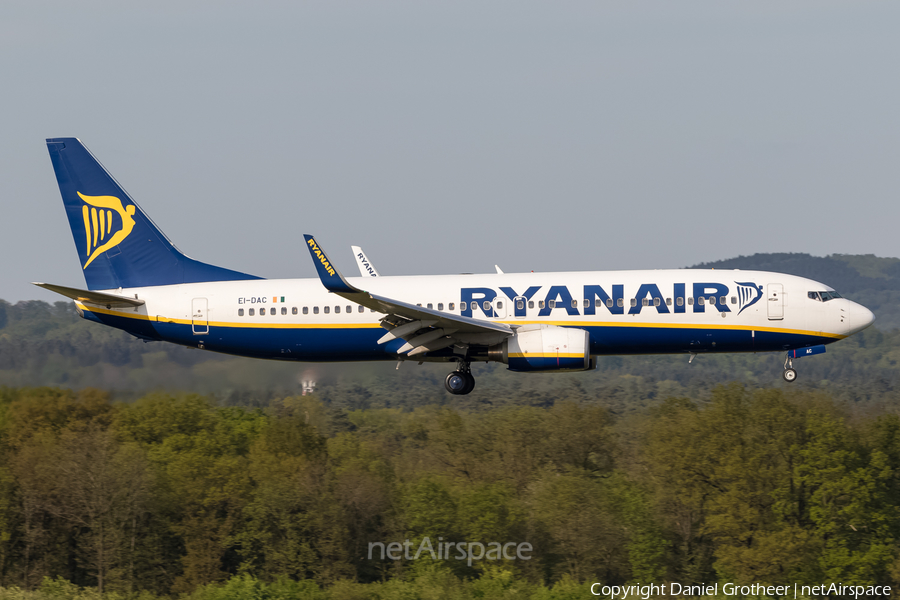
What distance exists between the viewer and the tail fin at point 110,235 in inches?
1503

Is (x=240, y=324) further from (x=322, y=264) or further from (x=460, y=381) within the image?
(x=460, y=381)

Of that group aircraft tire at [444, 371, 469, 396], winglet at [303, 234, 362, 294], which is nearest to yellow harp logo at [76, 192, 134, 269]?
winglet at [303, 234, 362, 294]

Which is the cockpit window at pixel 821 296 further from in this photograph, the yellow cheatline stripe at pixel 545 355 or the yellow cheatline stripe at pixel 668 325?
the yellow cheatline stripe at pixel 545 355

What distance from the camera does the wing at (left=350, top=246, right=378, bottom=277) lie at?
39.5m

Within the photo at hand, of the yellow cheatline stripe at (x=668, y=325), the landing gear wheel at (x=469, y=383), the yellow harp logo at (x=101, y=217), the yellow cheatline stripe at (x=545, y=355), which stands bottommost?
the landing gear wheel at (x=469, y=383)

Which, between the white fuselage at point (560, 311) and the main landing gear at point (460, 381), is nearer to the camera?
the white fuselage at point (560, 311)

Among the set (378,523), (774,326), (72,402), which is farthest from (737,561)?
(72,402)

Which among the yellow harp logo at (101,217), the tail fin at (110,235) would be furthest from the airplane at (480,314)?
the yellow harp logo at (101,217)

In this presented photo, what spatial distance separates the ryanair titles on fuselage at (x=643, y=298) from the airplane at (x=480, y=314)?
3 cm

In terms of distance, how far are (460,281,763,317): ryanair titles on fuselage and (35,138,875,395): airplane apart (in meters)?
0.03

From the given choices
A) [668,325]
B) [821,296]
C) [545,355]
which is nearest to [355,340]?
[545,355]

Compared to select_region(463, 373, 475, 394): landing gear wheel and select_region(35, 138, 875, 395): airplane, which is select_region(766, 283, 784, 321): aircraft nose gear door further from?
select_region(463, 373, 475, 394): landing gear wheel

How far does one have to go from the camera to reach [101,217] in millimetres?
39531

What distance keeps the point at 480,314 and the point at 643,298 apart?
5.58 meters
